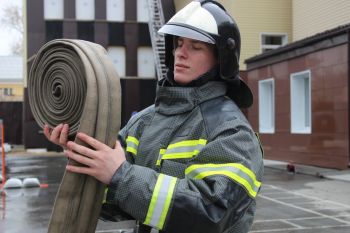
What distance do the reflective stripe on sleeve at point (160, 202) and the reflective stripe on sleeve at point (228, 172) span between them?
0.08 metres

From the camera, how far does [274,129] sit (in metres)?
18.9

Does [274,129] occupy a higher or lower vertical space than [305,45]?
lower

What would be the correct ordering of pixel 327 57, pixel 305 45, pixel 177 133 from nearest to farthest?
pixel 177 133, pixel 327 57, pixel 305 45

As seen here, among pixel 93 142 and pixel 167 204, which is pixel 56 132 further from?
pixel 167 204

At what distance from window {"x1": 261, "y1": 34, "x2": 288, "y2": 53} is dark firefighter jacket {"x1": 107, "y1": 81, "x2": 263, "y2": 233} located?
21955mm

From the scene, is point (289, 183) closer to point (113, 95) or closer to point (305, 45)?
point (305, 45)

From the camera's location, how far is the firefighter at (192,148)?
1.64 m

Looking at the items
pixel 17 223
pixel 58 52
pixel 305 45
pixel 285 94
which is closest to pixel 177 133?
pixel 58 52

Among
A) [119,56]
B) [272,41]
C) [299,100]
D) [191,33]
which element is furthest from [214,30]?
[119,56]

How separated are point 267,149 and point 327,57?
525cm

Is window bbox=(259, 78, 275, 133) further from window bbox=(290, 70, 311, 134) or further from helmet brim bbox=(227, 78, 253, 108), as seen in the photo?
helmet brim bbox=(227, 78, 253, 108)

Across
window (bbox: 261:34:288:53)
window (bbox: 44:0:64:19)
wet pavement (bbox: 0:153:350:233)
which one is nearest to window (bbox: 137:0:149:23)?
window (bbox: 44:0:64:19)

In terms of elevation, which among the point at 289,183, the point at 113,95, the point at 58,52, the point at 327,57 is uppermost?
the point at 327,57

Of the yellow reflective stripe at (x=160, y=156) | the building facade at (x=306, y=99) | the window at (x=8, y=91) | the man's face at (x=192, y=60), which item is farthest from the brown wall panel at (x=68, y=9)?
the window at (x=8, y=91)
